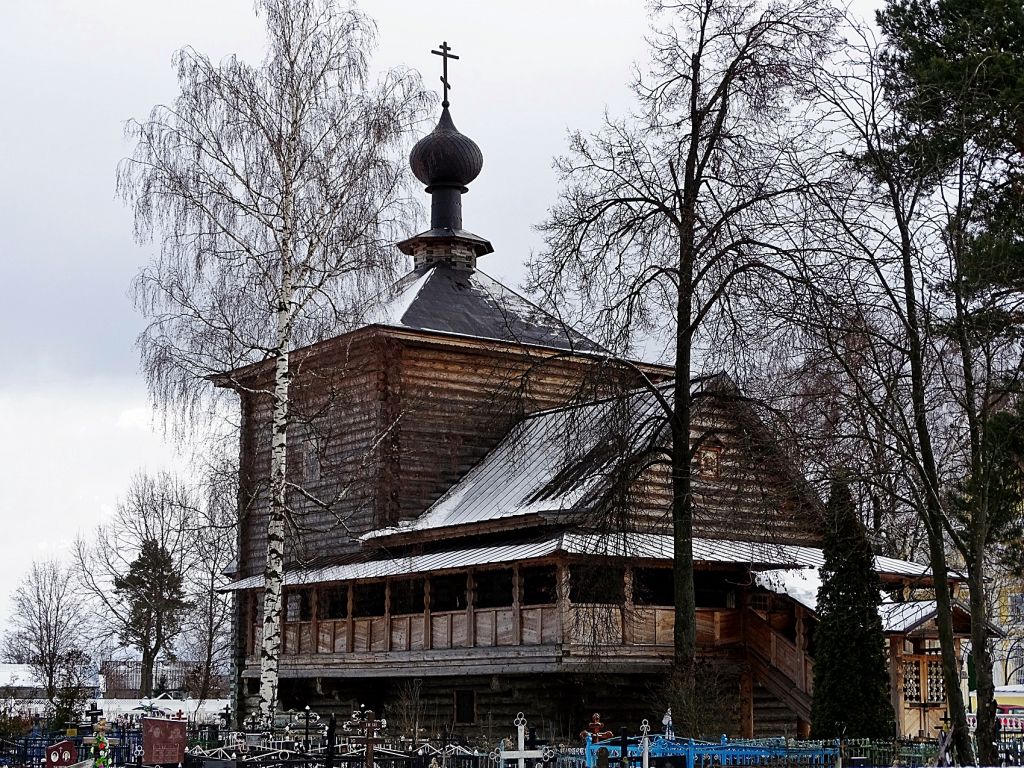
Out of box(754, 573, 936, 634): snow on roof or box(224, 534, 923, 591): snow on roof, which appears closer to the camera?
box(224, 534, 923, 591): snow on roof

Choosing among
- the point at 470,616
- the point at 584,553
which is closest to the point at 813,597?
the point at 584,553

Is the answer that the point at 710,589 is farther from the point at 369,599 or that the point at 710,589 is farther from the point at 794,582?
the point at 369,599

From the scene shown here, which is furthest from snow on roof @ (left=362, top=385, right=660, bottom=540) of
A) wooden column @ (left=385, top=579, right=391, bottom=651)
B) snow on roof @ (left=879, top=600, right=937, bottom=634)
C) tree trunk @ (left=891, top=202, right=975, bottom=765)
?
snow on roof @ (left=879, top=600, right=937, bottom=634)

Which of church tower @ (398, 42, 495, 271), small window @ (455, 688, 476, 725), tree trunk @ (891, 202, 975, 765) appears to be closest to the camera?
tree trunk @ (891, 202, 975, 765)

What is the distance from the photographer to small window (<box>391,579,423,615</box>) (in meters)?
28.3

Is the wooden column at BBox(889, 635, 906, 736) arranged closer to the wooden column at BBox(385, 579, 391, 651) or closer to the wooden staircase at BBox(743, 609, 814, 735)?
the wooden staircase at BBox(743, 609, 814, 735)

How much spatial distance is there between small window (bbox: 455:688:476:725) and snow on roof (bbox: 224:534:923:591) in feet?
9.17

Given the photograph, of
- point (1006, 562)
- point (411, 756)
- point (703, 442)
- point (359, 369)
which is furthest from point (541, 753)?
point (359, 369)

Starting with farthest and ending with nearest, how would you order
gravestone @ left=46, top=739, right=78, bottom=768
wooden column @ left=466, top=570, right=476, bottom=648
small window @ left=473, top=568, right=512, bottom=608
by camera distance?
small window @ left=473, top=568, right=512, bottom=608 < wooden column @ left=466, top=570, right=476, bottom=648 < gravestone @ left=46, top=739, right=78, bottom=768

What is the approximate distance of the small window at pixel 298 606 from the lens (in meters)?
30.8

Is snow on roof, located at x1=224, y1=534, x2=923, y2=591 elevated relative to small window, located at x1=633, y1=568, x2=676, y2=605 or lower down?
elevated

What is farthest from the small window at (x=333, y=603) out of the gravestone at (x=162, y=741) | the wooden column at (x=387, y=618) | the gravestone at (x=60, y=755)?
the gravestone at (x=162, y=741)

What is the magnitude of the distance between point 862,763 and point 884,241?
20.9 ft

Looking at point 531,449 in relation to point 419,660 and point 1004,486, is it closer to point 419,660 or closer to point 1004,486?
point 419,660
